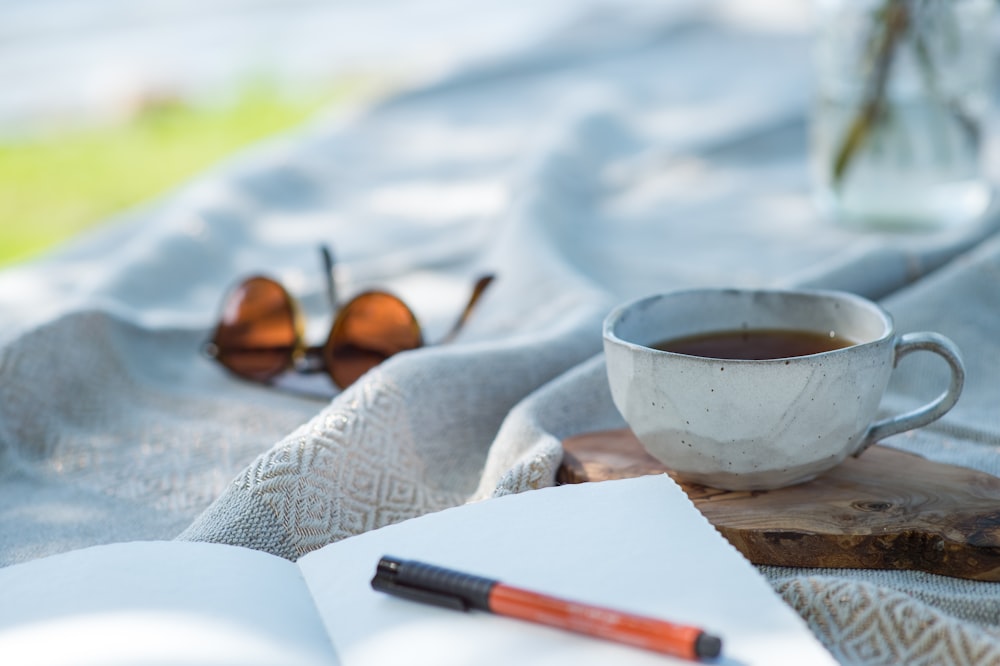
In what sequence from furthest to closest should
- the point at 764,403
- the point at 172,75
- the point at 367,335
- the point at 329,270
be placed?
the point at 172,75 < the point at 329,270 < the point at 367,335 < the point at 764,403

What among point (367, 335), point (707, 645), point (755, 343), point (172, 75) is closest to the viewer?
point (707, 645)

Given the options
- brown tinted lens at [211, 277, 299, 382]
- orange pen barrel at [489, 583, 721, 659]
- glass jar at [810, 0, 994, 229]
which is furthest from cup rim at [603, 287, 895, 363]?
glass jar at [810, 0, 994, 229]

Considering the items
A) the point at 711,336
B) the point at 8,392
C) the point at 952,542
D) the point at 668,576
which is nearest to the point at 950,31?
the point at 711,336

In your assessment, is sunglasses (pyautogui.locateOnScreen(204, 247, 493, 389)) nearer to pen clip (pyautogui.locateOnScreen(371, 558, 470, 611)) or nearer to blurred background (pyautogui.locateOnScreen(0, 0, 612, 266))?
pen clip (pyautogui.locateOnScreen(371, 558, 470, 611))

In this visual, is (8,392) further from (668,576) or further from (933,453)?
(933,453)

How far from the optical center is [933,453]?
32.9 inches

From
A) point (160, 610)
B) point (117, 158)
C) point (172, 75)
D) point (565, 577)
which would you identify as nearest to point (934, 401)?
point (565, 577)

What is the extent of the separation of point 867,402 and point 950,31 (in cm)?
72

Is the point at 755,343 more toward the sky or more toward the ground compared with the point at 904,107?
more toward the ground

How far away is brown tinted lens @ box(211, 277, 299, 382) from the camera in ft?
3.60

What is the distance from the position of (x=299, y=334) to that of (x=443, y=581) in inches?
23.0

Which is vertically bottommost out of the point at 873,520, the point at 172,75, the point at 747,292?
the point at 873,520

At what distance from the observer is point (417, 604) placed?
0.57 metres

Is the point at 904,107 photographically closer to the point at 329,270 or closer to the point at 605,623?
the point at 329,270
